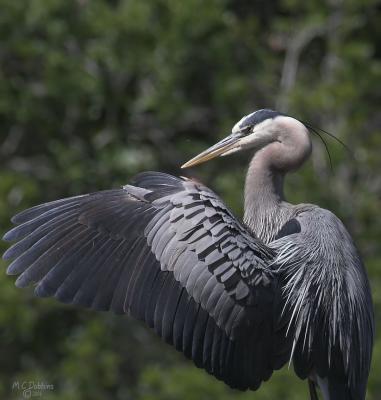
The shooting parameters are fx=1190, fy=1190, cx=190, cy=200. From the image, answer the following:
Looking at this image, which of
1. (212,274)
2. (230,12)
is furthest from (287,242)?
(230,12)

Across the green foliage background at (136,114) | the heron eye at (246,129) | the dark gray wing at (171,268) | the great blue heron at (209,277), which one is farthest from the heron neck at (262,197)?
the green foliage background at (136,114)

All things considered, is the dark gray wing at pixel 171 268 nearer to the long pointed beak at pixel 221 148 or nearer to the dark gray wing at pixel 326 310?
the dark gray wing at pixel 326 310

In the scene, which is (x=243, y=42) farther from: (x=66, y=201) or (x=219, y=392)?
(x=66, y=201)

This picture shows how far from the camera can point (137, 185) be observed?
500cm

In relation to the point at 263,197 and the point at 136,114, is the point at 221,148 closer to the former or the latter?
the point at 263,197

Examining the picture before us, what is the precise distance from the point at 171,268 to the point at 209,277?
0.15 meters

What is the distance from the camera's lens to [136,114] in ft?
33.1

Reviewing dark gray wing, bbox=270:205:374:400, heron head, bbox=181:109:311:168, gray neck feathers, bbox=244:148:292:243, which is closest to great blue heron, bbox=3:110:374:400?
dark gray wing, bbox=270:205:374:400

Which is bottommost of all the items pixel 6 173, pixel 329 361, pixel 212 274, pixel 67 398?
pixel 67 398

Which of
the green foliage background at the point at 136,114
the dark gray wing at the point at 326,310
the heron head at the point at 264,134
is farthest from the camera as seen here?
the green foliage background at the point at 136,114

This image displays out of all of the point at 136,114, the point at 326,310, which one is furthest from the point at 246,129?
the point at 136,114

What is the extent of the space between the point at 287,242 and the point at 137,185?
67 cm

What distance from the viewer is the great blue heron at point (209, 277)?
463cm

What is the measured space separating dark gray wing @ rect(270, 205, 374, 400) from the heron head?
0.51m
